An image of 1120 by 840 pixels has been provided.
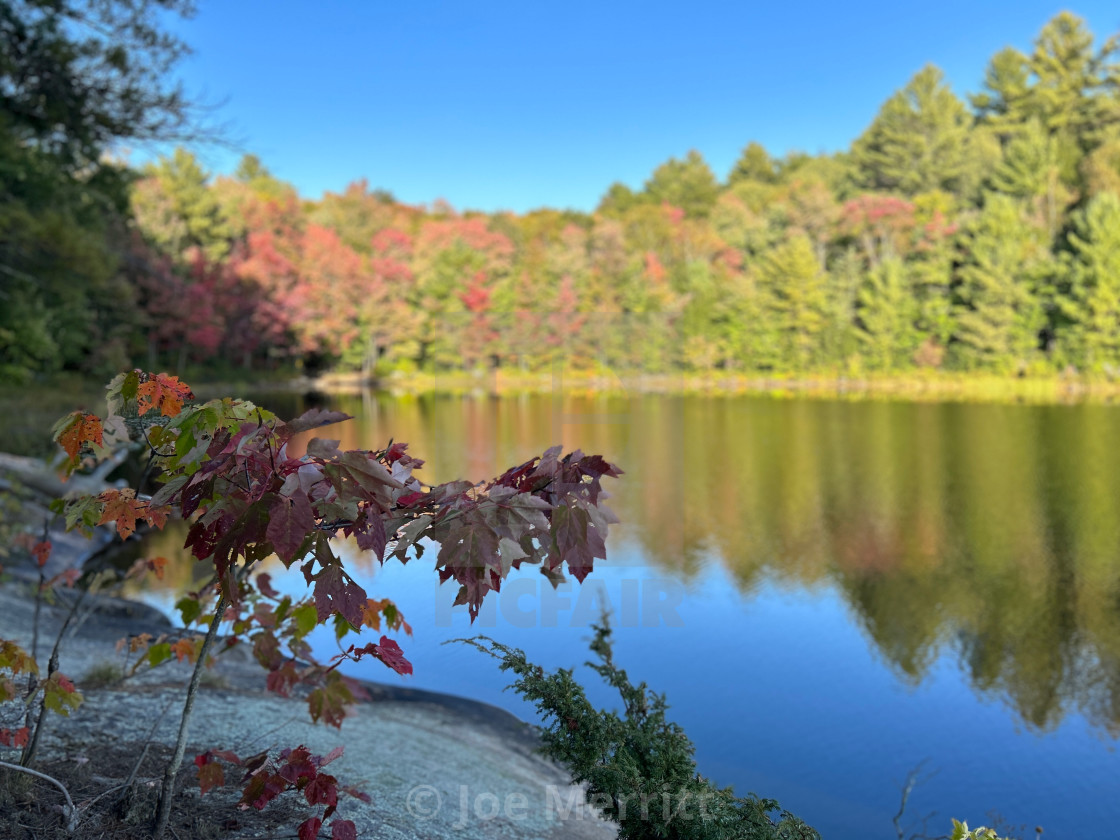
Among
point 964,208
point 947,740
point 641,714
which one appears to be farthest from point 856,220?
point 641,714

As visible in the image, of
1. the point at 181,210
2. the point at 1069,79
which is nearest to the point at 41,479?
the point at 181,210

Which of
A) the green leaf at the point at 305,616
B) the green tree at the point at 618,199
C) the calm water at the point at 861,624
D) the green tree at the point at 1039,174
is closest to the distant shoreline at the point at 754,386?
the green tree at the point at 1039,174

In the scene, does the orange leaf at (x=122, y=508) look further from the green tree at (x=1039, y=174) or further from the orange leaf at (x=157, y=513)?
the green tree at (x=1039, y=174)

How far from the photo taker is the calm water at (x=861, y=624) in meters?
4.32

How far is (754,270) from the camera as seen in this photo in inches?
1289

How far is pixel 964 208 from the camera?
3350cm

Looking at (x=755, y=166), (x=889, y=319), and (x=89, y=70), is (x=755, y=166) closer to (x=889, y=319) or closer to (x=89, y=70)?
(x=889, y=319)

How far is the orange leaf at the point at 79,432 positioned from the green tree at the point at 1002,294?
29379mm

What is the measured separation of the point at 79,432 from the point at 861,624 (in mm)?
6089

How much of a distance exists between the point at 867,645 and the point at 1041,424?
13.9 metres

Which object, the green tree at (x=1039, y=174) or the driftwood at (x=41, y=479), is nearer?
the driftwood at (x=41, y=479)

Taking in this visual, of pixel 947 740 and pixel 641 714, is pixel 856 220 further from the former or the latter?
pixel 641 714

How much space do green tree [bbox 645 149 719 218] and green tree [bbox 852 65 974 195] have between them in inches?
381

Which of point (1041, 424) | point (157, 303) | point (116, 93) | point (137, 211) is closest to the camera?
point (116, 93)
